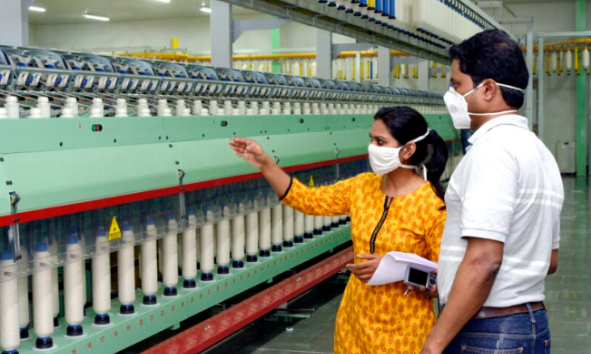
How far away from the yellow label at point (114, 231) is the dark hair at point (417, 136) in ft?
4.37

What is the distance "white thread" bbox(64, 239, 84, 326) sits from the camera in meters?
3.18

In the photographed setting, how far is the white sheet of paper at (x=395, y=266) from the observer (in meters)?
2.46

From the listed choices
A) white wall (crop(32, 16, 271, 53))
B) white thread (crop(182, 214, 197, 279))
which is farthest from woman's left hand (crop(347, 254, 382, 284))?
white wall (crop(32, 16, 271, 53))

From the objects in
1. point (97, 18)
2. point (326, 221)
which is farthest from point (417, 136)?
point (97, 18)

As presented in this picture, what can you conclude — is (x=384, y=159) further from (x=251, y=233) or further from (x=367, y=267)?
(x=251, y=233)

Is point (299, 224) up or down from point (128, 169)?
down

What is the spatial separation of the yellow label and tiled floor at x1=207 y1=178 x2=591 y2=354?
1748 mm

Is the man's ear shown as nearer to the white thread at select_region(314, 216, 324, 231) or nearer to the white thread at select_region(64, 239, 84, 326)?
the white thread at select_region(64, 239, 84, 326)

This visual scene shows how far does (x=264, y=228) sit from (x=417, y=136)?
2.49 m

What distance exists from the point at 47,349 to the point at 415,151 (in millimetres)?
1622

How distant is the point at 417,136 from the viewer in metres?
2.75

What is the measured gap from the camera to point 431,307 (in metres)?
2.70

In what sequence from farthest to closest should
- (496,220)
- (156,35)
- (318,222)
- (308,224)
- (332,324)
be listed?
(156,35) → (318,222) → (308,224) → (332,324) → (496,220)

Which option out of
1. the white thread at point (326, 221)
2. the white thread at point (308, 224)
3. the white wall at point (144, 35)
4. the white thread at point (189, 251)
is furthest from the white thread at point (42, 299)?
the white wall at point (144, 35)
